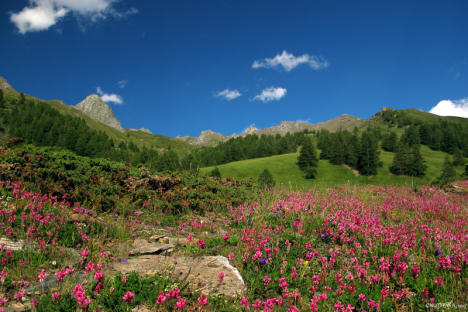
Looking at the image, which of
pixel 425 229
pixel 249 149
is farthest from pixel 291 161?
pixel 425 229

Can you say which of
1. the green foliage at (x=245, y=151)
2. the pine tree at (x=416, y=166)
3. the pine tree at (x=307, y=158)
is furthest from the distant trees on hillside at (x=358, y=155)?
the green foliage at (x=245, y=151)

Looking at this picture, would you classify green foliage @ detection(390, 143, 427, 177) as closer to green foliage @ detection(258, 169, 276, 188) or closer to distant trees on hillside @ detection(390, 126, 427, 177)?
distant trees on hillside @ detection(390, 126, 427, 177)

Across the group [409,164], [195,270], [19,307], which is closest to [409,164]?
[409,164]

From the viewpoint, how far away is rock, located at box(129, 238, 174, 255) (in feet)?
17.5

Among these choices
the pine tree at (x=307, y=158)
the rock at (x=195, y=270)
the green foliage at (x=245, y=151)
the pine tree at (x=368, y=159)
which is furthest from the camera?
the green foliage at (x=245, y=151)

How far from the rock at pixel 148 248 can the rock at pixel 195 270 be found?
247 millimetres

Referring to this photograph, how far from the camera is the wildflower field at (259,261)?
346 cm

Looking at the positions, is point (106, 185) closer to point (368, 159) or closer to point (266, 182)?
point (266, 182)

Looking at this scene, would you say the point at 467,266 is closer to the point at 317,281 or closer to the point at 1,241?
the point at 317,281

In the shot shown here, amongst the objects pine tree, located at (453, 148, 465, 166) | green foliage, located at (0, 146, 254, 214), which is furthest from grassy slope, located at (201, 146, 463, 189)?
green foliage, located at (0, 146, 254, 214)

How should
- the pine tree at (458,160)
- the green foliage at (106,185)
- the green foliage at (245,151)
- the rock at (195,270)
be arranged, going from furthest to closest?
the green foliage at (245,151) → the pine tree at (458,160) → the green foliage at (106,185) → the rock at (195,270)

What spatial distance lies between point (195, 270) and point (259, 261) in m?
1.32

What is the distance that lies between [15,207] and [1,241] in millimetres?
1458

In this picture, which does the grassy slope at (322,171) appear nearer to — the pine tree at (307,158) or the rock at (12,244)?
the pine tree at (307,158)
